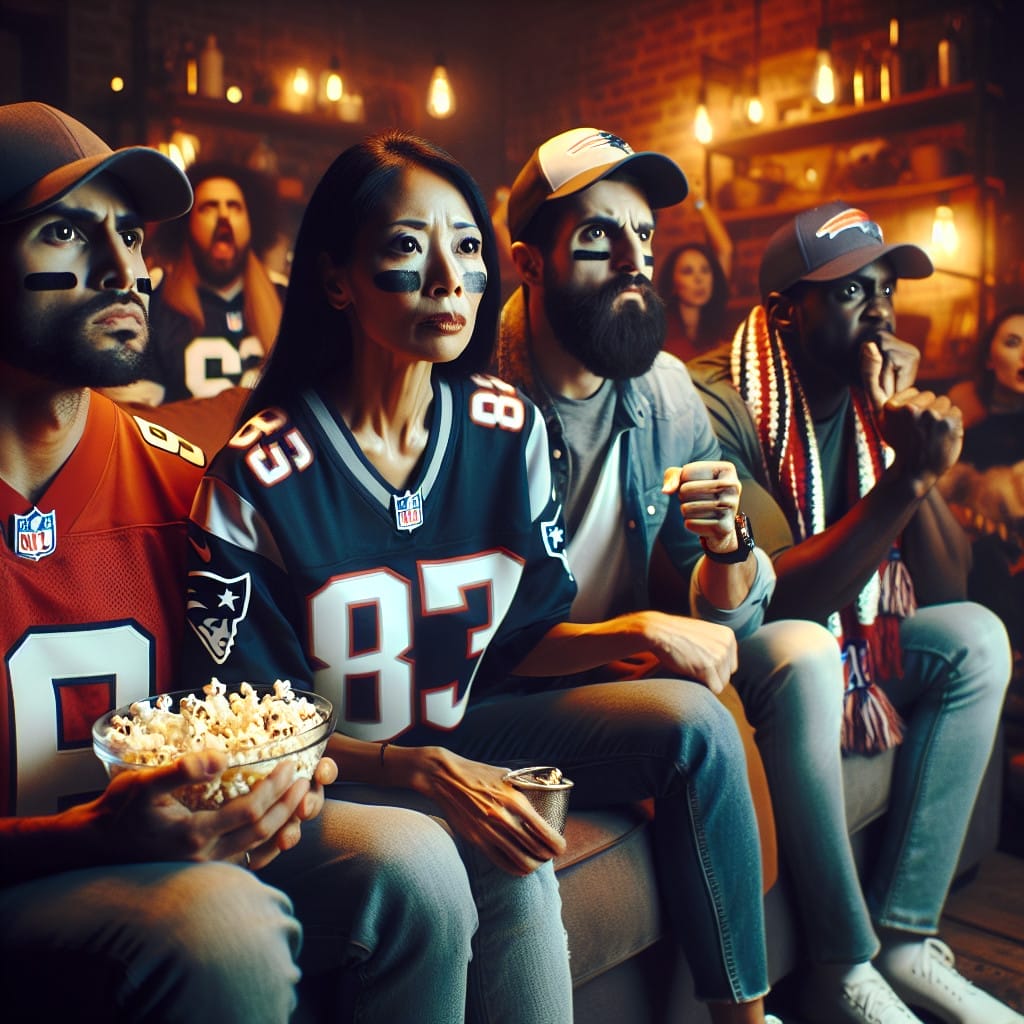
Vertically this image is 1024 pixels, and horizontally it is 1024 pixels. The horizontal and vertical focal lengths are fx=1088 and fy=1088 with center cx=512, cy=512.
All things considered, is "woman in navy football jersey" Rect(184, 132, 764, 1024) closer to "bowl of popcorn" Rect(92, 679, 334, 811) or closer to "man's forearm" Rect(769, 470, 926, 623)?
"bowl of popcorn" Rect(92, 679, 334, 811)

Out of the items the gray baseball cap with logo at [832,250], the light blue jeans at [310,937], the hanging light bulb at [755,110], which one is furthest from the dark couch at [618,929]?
the hanging light bulb at [755,110]

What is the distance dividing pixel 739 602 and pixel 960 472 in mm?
2005

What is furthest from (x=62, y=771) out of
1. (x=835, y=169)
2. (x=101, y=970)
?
(x=835, y=169)

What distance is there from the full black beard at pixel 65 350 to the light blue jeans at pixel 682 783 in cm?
75

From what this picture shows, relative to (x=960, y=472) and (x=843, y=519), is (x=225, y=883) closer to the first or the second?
(x=843, y=519)

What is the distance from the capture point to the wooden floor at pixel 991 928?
219cm

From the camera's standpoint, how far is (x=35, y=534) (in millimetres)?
1361

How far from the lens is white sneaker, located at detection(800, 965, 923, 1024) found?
191 cm

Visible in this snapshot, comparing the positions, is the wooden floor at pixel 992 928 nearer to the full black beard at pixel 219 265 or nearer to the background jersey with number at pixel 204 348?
the background jersey with number at pixel 204 348

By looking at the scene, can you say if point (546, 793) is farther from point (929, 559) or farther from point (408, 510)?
point (929, 559)

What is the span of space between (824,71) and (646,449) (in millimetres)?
2305

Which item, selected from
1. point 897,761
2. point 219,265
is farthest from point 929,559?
point 219,265

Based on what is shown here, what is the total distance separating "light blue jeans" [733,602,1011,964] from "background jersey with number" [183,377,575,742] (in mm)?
497

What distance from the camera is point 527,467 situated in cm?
174
